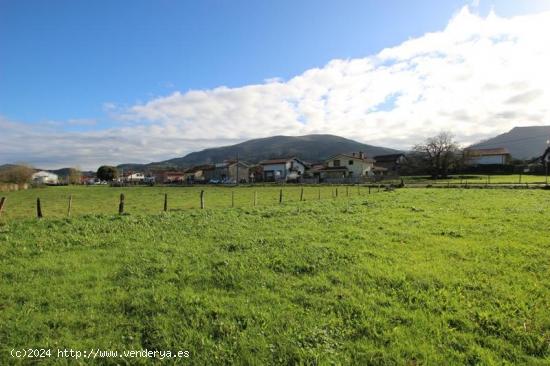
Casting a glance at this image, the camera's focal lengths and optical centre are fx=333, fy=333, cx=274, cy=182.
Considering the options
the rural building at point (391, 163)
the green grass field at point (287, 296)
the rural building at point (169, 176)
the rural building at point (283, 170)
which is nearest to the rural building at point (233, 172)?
the rural building at point (283, 170)

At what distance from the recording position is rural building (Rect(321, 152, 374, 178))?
88.7 meters

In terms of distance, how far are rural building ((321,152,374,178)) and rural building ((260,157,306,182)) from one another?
33.1 feet

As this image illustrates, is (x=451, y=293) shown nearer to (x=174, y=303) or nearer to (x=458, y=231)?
(x=174, y=303)

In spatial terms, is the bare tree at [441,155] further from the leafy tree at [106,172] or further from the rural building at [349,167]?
the leafy tree at [106,172]

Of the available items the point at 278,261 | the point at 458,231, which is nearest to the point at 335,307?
the point at 278,261

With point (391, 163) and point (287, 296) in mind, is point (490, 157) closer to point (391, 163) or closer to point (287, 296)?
point (391, 163)

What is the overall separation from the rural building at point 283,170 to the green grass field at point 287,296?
84.4 meters

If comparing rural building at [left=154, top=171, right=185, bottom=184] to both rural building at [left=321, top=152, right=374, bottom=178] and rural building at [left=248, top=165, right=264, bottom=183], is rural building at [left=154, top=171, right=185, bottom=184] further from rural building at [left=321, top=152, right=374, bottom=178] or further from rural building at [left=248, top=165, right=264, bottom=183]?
rural building at [left=321, top=152, right=374, bottom=178]

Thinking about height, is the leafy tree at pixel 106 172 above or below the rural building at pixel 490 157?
below

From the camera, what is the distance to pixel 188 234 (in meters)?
11.9

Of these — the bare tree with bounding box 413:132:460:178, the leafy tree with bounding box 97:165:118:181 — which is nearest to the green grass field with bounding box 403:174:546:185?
the bare tree with bounding box 413:132:460:178

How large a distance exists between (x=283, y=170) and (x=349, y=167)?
758 inches

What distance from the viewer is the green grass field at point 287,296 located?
4426 mm

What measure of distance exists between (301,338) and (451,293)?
10.6 feet
